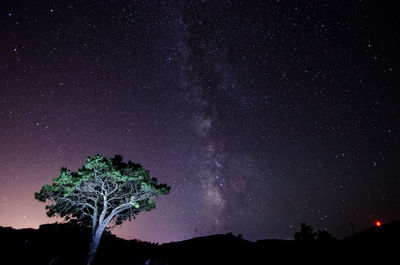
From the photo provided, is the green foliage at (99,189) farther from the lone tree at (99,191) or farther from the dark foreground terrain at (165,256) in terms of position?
the dark foreground terrain at (165,256)

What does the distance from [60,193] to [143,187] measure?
7.20 metres

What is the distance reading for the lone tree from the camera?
55.8 feet

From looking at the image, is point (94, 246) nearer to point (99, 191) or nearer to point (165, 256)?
point (99, 191)

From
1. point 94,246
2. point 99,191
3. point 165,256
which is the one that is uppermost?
point 99,191

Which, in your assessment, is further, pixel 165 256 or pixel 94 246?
pixel 165 256

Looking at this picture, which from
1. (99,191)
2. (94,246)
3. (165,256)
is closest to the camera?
(94,246)

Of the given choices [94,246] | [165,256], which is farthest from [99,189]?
[165,256]

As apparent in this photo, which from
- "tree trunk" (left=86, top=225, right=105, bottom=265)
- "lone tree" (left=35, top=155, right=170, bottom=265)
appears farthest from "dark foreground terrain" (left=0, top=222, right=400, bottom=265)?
"tree trunk" (left=86, top=225, right=105, bottom=265)

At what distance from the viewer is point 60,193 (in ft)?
58.6

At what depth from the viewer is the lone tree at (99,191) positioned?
55.8 ft

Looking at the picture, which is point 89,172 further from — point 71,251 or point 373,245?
point 373,245

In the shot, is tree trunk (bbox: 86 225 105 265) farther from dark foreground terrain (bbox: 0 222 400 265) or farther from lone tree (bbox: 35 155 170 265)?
dark foreground terrain (bbox: 0 222 400 265)

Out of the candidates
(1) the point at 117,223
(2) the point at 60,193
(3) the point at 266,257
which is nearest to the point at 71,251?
(1) the point at 117,223

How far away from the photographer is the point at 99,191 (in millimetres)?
18812
